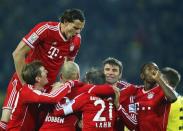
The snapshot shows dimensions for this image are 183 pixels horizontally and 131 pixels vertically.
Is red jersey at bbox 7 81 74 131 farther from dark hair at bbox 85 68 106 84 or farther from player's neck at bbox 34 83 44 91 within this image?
dark hair at bbox 85 68 106 84

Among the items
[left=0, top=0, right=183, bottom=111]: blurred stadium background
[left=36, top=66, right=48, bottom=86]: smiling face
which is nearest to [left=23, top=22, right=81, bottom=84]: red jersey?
[left=36, top=66, right=48, bottom=86]: smiling face

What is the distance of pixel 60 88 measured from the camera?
17.9 ft

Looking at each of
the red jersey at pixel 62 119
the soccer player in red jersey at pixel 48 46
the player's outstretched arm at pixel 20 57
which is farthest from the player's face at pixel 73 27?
the red jersey at pixel 62 119

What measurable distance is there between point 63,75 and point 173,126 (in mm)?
1757

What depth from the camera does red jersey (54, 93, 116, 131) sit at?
545 centimetres

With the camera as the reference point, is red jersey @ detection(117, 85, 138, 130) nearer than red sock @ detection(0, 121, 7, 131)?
Yes

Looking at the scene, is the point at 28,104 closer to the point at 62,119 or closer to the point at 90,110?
the point at 62,119

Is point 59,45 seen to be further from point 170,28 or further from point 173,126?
point 170,28

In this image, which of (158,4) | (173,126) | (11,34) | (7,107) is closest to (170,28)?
(158,4)

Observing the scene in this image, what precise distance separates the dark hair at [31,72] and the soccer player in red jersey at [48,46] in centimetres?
32

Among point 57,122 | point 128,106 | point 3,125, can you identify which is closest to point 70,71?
point 57,122

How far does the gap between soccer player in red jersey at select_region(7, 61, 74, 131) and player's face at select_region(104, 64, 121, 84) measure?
0.48m

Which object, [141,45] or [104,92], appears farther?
[141,45]

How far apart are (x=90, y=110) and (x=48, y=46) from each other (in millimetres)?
1042
